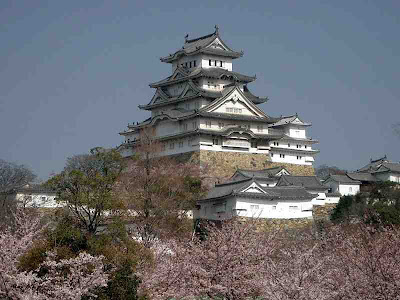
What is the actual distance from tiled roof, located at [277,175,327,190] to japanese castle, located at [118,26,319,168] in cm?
425

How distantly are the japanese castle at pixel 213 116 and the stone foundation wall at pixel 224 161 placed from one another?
24 cm

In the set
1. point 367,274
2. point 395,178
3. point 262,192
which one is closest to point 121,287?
point 367,274

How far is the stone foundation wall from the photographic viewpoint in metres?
49.0

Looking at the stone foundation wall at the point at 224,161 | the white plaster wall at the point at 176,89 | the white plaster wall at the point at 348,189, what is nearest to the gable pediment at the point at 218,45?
the white plaster wall at the point at 176,89

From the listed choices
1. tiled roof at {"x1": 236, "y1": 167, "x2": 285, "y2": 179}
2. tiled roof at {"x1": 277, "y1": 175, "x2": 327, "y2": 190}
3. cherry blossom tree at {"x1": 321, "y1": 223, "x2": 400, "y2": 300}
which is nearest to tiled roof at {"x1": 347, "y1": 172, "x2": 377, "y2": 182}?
tiled roof at {"x1": 277, "y1": 175, "x2": 327, "y2": 190}

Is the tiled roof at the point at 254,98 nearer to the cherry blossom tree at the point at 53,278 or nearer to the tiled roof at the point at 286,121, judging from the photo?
the tiled roof at the point at 286,121

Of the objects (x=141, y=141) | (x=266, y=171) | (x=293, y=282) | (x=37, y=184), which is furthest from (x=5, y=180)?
(x=293, y=282)

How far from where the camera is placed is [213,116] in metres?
50.4

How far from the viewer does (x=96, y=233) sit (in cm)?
2230

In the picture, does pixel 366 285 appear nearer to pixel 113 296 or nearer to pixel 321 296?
pixel 321 296

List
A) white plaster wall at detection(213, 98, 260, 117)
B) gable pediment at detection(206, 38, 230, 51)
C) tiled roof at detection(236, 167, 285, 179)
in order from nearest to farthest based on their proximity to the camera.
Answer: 1. tiled roof at detection(236, 167, 285, 179)
2. white plaster wall at detection(213, 98, 260, 117)
3. gable pediment at detection(206, 38, 230, 51)

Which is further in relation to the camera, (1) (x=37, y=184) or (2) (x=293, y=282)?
(1) (x=37, y=184)

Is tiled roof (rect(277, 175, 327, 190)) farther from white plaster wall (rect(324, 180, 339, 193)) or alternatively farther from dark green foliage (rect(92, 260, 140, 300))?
dark green foliage (rect(92, 260, 140, 300))

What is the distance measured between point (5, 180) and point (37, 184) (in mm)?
4858
